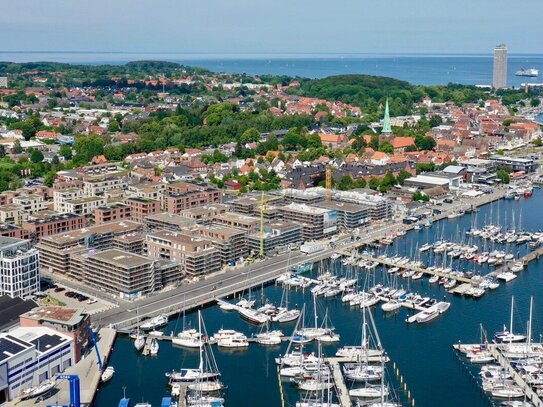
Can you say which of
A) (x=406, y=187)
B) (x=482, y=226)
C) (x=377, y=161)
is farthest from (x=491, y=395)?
(x=377, y=161)

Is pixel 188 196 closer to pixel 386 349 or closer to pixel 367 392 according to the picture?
pixel 386 349

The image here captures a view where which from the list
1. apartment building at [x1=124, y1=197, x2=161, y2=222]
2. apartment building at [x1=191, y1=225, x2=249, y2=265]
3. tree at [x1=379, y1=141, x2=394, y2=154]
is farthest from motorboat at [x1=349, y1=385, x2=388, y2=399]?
tree at [x1=379, y1=141, x2=394, y2=154]

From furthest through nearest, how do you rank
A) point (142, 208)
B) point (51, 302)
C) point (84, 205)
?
1. point (84, 205)
2. point (142, 208)
3. point (51, 302)

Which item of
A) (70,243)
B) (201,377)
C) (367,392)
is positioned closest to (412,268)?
(367,392)

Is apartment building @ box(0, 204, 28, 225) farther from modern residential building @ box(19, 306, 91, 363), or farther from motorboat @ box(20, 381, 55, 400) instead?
motorboat @ box(20, 381, 55, 400)

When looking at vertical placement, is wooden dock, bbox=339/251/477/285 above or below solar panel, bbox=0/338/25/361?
below

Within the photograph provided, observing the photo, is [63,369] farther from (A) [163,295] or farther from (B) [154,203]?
(B) [154,203]
